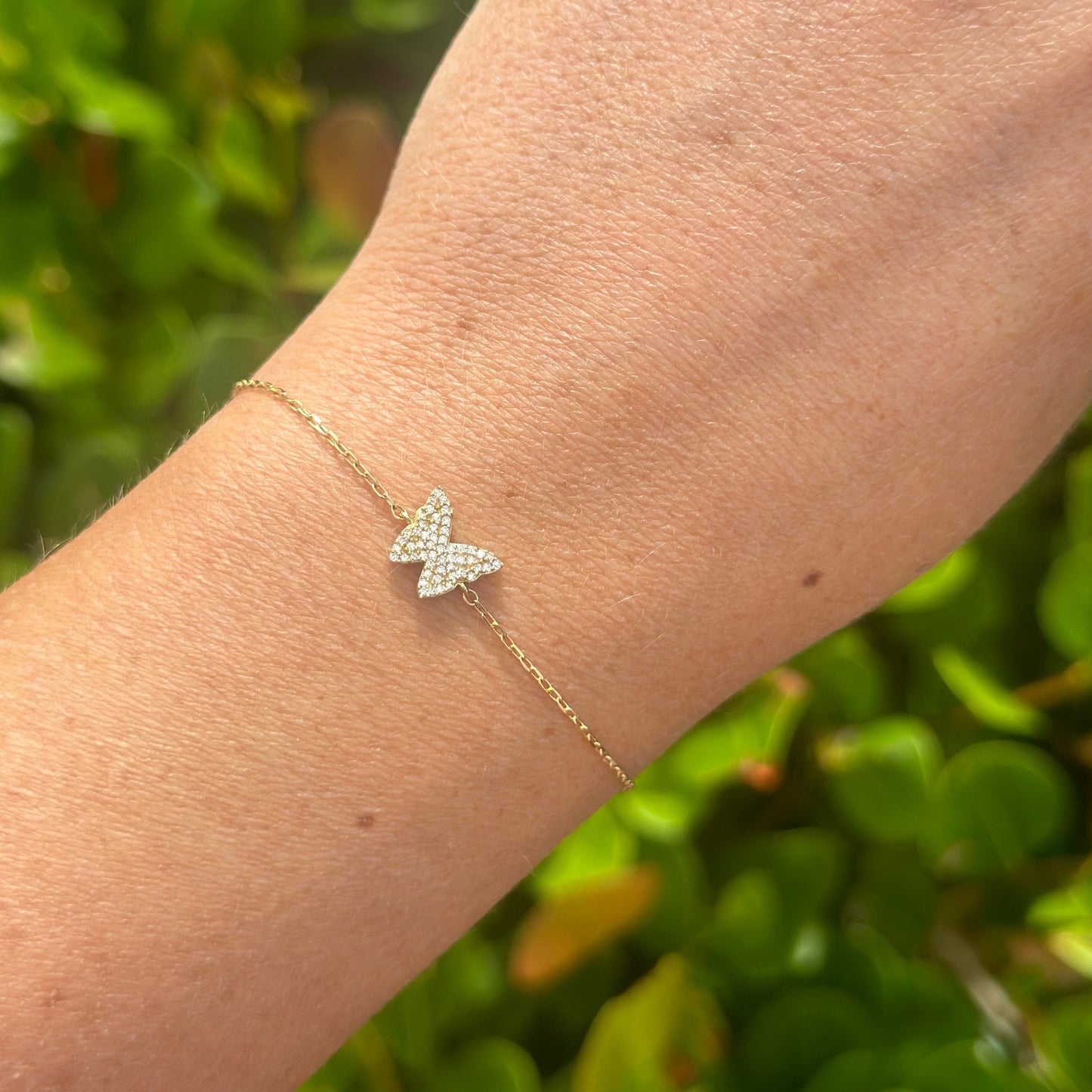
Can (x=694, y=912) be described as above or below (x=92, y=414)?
below

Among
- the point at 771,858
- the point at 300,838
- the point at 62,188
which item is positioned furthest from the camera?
the point at 62,188

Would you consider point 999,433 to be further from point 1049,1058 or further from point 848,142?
point 1049,1058

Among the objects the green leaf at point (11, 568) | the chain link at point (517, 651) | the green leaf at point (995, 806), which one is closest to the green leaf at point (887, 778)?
the green leaf at point (995, 806)

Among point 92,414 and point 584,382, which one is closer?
point 584,382

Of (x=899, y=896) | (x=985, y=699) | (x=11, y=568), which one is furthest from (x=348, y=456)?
(x=899, y=896)

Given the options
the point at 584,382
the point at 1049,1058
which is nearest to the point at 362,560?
the point at 584,382

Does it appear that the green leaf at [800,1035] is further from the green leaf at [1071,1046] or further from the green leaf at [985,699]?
the green leaf at [985,699]

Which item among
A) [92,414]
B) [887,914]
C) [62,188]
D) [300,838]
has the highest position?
[62,188]
